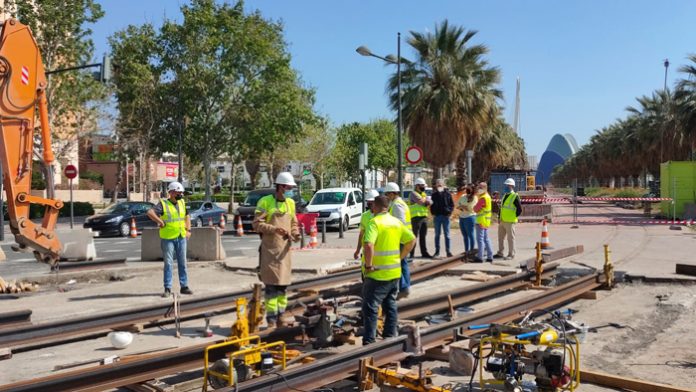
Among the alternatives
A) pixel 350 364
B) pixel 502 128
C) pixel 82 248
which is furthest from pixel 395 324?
pixel 502 128

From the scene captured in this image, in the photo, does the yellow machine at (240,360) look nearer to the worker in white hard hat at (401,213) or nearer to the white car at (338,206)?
the worker in white hard hat at (401,213)

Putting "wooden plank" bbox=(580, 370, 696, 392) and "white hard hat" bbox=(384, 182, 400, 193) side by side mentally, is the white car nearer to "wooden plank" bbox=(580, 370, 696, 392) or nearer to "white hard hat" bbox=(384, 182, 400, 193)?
"white hard hat" bbox=(384, 182, 400, 193)

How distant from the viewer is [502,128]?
53.4 metres

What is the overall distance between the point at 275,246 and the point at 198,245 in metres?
8.37

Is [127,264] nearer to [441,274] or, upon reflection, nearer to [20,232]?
[20,232]

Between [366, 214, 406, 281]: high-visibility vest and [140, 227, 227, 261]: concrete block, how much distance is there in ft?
31.2

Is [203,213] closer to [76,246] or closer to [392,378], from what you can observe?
[76,246]

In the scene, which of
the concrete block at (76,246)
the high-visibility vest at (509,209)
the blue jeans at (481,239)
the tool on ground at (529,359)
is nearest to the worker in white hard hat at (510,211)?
the high-visibility vest at (509,209)

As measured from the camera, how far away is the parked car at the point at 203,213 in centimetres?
2647

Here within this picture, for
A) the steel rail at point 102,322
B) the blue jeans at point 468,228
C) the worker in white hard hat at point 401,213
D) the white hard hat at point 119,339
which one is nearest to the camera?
the white hard hat at point 119,339

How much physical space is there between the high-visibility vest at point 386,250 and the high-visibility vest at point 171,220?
15.5 ft

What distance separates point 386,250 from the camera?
6664 millimetres

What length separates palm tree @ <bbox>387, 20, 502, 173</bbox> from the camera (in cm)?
2955

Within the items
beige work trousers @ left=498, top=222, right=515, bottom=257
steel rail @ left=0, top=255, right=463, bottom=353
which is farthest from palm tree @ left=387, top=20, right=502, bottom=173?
steel rail @ left=0, top=255, right=463, bottom=353
